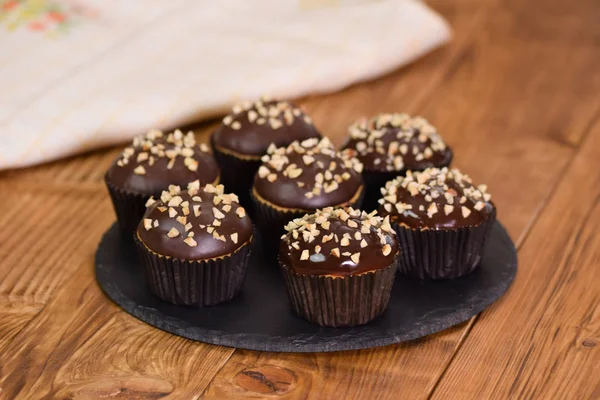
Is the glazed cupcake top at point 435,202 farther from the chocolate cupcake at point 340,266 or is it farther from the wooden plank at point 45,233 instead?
the wooden plank at point 45,233

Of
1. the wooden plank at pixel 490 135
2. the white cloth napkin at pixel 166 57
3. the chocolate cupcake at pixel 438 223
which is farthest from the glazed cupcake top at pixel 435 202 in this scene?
the white cloth napkin at pixel 166 57

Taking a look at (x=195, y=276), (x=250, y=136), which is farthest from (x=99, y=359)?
(x=250, y=136)

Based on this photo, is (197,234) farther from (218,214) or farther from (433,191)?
(433,191)

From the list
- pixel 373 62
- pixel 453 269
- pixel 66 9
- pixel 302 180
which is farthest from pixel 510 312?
pixel 66 9

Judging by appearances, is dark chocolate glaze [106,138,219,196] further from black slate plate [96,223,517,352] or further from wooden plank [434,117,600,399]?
wooden plank [434,117,600,399]

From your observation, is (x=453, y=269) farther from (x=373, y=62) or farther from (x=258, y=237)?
(x=373, y=62)

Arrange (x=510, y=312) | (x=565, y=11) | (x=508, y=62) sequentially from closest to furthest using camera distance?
(x=510, y=312), (x=508, y=62), (x=565, y=11)
